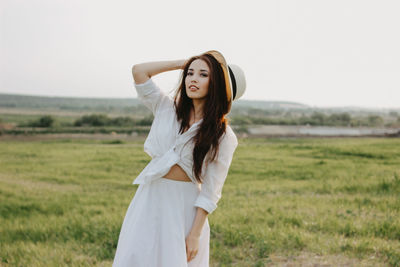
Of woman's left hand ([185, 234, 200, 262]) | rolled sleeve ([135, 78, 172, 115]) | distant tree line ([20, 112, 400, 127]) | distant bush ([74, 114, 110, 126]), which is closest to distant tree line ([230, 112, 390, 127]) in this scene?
distant tree line ([20, 112, 400, 127])

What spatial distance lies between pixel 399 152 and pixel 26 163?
14.0 metres

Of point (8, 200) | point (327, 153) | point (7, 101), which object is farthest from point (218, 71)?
point (7, 101)

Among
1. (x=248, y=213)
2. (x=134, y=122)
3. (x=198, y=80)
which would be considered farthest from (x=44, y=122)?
(x=198, y=80)

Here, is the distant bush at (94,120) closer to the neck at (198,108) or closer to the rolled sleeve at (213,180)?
the neck at (198,108)

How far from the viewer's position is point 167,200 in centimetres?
210

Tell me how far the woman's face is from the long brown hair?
0.08ft

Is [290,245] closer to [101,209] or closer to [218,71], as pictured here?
[218,71]

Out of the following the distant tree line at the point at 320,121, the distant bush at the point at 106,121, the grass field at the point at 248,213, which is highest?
the grass field at the point at 248,213

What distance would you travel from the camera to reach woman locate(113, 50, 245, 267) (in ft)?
6.74

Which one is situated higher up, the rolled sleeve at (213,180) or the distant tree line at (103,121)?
the rolled sleeve at (213,180)

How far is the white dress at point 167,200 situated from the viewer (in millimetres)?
2051

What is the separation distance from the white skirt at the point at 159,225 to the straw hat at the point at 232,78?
613mm

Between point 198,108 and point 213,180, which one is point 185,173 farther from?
Answer: point 198,108

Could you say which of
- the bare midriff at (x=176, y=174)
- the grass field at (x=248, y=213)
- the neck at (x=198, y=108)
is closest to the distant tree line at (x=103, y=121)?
the grass field at (x=248, y=213)
